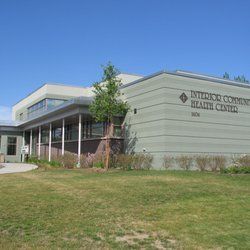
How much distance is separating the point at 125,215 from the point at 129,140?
56.7 feet

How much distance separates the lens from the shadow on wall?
89.8 feet

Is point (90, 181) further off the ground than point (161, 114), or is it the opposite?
point (161, 114)

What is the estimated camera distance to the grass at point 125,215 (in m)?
8.66

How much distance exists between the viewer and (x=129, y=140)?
1102 inches

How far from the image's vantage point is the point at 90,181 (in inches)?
662

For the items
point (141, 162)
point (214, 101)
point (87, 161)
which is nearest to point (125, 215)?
point (141, 162)

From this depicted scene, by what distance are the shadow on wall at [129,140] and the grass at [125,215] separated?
36.7 ft

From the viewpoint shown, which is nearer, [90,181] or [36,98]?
[90,181]

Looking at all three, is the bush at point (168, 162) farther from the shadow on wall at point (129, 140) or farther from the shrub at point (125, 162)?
the shadow on wall at point (129, 140)

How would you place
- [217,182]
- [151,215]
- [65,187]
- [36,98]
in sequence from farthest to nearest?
[36,98] < [217,182] < [65,187] < [151,215]

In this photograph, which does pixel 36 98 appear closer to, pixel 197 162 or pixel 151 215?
pixel 197 162

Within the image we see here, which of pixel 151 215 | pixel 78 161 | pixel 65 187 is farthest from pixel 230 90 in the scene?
pixel 151 215

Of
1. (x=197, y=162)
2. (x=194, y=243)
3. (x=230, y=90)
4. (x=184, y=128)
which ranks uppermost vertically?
(x=230, y=90)

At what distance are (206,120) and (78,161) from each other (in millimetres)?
8404
